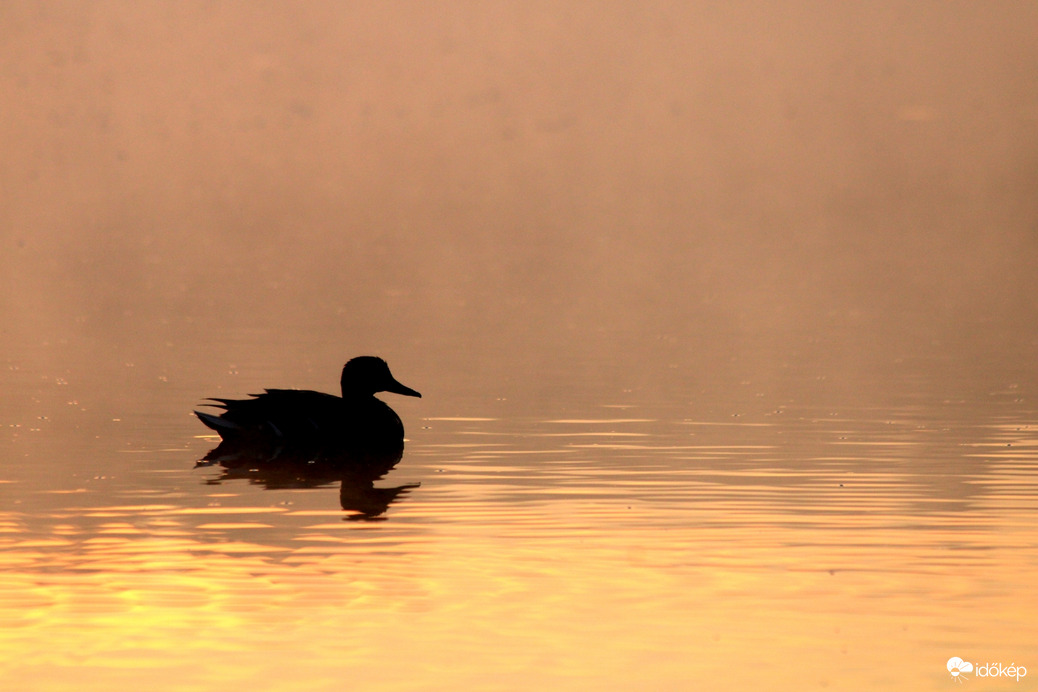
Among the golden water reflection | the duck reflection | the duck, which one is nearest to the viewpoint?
the golden water reflection

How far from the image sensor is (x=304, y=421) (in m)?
20.0

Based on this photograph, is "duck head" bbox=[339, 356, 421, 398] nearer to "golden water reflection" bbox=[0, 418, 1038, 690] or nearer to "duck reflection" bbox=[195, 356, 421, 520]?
"duck reflection" bbox=[195, 356, 421, 520]

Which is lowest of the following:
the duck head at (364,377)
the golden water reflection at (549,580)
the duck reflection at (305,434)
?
the golden water reflection at (549,580)

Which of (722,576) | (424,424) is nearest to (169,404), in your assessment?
(424,424)

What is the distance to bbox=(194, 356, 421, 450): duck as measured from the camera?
65.3ft

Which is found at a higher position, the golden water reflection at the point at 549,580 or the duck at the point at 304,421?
the duck at the point at 304,421

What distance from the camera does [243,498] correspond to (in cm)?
1659

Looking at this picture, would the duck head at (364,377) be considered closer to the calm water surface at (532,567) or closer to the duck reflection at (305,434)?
the duck reflection at (305,434)

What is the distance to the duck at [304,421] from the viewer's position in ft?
65.3

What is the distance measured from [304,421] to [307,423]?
39 mm

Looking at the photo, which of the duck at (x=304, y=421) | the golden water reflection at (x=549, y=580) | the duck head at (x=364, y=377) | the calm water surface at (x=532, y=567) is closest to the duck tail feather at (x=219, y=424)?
the duck at (x=304, y=421)

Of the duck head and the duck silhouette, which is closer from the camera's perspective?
the duck silhouette

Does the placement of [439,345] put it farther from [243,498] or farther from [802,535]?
[802,535]

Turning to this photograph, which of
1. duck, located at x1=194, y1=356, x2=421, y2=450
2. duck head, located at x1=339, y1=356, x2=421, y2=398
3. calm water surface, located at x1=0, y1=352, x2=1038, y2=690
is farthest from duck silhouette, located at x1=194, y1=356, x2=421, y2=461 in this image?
duck head, located at x1=339, y1=356, x2=421, y2=398
